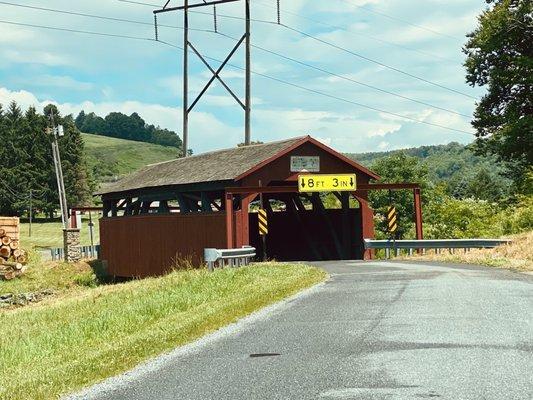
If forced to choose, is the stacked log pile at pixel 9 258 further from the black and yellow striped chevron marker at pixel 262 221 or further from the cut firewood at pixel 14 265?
the black and yellow striped chevron marker at pixel 262 221

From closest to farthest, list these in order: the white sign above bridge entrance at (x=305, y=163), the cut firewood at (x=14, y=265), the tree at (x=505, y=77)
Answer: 1. the white sign above bridge entrance at (x=305, y=163)
2. the cut firewood at (x=14, y=265)
3. the tree at (x=505, y=77)

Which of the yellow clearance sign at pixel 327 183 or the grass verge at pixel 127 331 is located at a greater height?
the yellow clearance sign at pixel 327 183

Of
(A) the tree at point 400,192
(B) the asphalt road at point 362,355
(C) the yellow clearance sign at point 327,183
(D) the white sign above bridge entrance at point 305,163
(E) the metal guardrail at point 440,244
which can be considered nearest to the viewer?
(B) the asphalt road at point 362,355

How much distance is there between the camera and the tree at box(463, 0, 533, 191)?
129ft

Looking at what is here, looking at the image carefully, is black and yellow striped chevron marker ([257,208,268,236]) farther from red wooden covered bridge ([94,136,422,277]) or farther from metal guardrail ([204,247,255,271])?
metal guardrail ([204,247,255,271])

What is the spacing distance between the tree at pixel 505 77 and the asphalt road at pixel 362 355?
2942 centimetres

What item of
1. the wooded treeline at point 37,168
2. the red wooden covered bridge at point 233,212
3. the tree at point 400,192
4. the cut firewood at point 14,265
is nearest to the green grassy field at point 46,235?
the wooded treeline at point 37,168

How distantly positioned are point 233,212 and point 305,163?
434cm

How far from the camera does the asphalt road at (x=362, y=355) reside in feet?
20.5

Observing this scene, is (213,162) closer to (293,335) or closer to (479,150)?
(479,150)

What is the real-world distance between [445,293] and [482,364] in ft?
20.7

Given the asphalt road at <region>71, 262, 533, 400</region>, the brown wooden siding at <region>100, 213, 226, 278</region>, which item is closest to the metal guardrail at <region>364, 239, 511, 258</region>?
the brown wooden siding at <region>100, 213, 226, 278</region>

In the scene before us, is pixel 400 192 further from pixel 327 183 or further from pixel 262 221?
pixel 262 221

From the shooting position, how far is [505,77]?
40.2 metres
